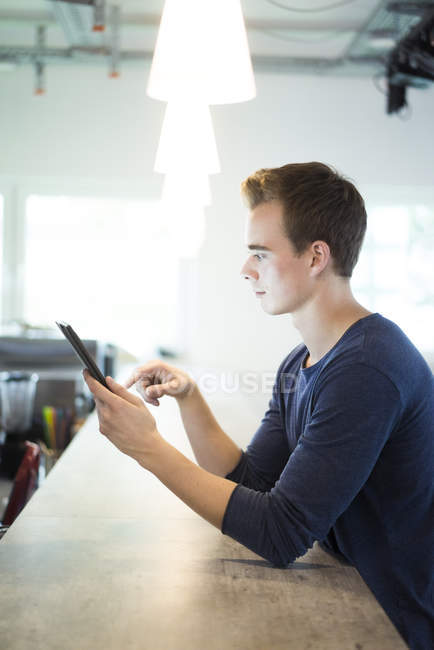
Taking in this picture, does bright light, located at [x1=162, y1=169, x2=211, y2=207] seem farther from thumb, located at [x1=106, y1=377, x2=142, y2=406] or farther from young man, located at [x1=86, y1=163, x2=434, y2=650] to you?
thumb, located at [x1=106, y1=377, x2=142, y2=406]

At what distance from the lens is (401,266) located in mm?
4898

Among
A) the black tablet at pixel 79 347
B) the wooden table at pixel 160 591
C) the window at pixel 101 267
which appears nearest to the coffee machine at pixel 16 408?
the wooden table at pixel 160 591

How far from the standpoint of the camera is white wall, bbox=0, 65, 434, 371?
4555mm

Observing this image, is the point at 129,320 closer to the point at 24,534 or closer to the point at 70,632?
the point at 24,534

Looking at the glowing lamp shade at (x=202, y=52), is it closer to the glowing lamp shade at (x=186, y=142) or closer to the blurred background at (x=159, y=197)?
the glowing lamp shade at (x=186, y=142)

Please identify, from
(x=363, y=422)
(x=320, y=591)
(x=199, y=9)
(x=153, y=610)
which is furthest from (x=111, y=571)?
(x=199, y=9)

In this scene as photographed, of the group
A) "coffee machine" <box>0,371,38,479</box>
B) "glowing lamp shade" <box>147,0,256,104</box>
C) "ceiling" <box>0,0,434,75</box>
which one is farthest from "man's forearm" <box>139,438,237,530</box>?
"ceiling" <box>0,0,434,75</box>

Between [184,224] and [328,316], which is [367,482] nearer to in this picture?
[328,316]

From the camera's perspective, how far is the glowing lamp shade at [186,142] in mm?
1350

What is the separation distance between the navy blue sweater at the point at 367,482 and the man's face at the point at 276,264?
5.0 inches

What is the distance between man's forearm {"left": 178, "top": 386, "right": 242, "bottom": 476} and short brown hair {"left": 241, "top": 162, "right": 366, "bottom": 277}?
1.30ft

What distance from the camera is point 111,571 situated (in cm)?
97

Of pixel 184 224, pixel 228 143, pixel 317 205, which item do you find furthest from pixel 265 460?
pixel 228 143

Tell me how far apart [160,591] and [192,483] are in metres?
0.16
